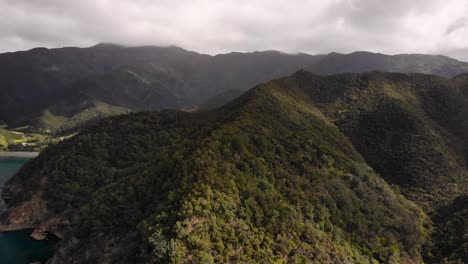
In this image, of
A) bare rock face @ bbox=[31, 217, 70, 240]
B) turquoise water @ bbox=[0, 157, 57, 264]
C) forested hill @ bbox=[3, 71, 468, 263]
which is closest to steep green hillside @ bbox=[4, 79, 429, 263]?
forested hill @ bbox=[3, 71, 468, 263]

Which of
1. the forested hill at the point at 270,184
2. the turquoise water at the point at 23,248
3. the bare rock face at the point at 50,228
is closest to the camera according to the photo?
the forested hill at the point at 270,184

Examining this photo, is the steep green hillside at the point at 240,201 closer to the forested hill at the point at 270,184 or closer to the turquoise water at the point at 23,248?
the forested hill at the point at 270,184

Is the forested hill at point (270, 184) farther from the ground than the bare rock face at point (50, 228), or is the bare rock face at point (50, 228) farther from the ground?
the forested hill at point (270, 184)

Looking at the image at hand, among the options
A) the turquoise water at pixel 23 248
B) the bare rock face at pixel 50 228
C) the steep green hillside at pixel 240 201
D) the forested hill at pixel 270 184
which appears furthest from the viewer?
the bare rock face at pixel 50 228

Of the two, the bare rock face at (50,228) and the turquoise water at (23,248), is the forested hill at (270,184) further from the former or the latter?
the turquoise water at (23,248)

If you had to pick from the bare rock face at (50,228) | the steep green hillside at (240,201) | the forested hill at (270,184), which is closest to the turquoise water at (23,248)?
the bare rock face at (50,228)

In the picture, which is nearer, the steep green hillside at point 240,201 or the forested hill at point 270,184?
the steep green hillside at point 240,201

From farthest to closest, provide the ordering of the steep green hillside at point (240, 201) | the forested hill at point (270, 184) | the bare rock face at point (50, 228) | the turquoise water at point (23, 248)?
the bare rock face at point (50, 228)
the turquoise water at point (23, 248)
the forested hill at point (270, 184)
the steep green hillside at point (240, 201)

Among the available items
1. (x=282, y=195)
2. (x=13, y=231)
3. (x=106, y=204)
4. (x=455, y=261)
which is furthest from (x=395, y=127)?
(x=13, y=231)
